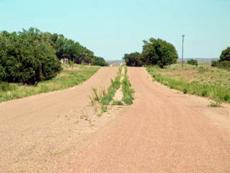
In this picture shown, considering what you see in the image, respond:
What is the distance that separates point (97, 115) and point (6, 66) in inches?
1522

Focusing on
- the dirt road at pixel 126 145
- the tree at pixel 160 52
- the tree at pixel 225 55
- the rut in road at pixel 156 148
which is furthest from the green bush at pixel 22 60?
the tree at pixel 225 55

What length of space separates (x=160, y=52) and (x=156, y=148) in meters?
112

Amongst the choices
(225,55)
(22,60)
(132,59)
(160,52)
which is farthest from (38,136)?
(132,59)

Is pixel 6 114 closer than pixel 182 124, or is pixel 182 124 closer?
pixel 182 124

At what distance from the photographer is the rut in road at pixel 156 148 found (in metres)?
Result: 9.97

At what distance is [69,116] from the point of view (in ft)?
67.8

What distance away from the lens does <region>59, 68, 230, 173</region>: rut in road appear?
9969 mm

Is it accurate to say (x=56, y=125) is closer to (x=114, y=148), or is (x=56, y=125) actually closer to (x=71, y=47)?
(x=114, y=148)

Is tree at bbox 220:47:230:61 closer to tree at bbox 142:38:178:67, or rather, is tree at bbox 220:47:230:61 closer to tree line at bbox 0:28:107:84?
tree at bbox 142:38:178:67

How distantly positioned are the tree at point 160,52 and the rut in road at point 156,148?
104854 millimetres

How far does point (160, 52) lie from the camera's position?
12331cm

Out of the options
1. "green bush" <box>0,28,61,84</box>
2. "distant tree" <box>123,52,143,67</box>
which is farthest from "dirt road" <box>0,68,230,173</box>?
"distant tree" <box>123,52,143,67</box>

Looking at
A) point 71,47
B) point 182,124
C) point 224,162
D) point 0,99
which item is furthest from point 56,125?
point 71,47

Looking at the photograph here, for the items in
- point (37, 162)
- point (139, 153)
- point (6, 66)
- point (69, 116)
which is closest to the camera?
point (37, 162)
